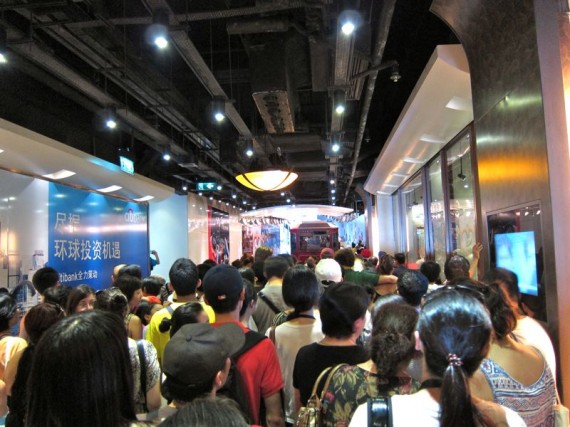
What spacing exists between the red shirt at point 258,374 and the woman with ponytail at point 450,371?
91 centimetres

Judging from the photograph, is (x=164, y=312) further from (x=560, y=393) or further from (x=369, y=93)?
(x=369, y=93)

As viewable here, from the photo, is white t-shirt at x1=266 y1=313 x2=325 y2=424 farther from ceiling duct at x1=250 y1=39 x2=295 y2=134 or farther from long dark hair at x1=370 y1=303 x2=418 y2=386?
ceiling duct at x1=250 y1=39 x2=295 y2=134

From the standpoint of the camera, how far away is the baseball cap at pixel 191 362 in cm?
156

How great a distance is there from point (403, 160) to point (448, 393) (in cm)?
812

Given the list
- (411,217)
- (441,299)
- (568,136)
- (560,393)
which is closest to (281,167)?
(568,136)

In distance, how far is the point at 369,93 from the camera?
6.67 metres

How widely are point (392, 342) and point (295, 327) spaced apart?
117 centimetres

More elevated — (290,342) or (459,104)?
(459,104)

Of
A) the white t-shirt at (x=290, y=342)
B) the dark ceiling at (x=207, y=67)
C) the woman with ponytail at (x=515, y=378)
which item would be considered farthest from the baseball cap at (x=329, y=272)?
the woman with ponytail at (x=515, y=378)

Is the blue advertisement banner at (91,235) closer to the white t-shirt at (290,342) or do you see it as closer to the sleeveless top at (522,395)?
the white t-shirt at (290,342)

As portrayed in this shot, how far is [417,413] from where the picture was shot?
51.1 inches

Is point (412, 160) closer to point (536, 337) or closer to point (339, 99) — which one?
point (339, 99)

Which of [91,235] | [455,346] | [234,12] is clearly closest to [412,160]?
[234,12]

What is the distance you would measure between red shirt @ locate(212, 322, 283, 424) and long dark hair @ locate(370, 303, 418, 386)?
0.67 metres
